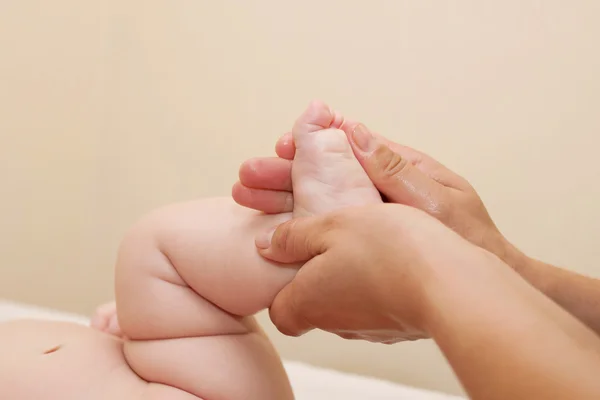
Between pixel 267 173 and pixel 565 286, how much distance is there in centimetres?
35

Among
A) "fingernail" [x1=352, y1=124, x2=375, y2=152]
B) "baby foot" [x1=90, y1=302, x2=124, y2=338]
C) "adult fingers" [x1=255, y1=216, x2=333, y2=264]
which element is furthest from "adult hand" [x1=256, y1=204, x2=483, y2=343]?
"baby foot" [x1=90, y1=302, x2=124, y2=338]

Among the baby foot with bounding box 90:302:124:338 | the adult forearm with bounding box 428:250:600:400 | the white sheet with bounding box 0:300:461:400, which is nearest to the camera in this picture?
the adult forearm with bounding box 428:250:600:400

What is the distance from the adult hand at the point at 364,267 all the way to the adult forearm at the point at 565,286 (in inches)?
7.6

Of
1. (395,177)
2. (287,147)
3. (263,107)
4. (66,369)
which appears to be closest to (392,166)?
(395,177)

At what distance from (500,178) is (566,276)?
51 centimetres

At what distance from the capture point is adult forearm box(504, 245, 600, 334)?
0.68 m

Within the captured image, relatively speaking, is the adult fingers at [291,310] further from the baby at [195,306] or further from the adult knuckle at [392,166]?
the adult knuckle at [392,166]

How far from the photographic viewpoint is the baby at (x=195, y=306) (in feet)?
2.13

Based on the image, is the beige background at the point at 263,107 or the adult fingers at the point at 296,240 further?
the beige background at the point at 263,107

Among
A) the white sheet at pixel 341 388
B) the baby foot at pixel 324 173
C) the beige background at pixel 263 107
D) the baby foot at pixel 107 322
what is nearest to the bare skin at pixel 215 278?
the baby foot at pixel 324 173

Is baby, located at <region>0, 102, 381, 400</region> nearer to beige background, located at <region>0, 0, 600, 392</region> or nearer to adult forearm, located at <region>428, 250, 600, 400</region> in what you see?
adult forearm, located at <region>428, 250, 600, 400</region>

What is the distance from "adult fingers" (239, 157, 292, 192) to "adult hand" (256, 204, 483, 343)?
0.19 ft

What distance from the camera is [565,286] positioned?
69 cm

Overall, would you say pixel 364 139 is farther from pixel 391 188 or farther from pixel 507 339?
pixel 507 339
